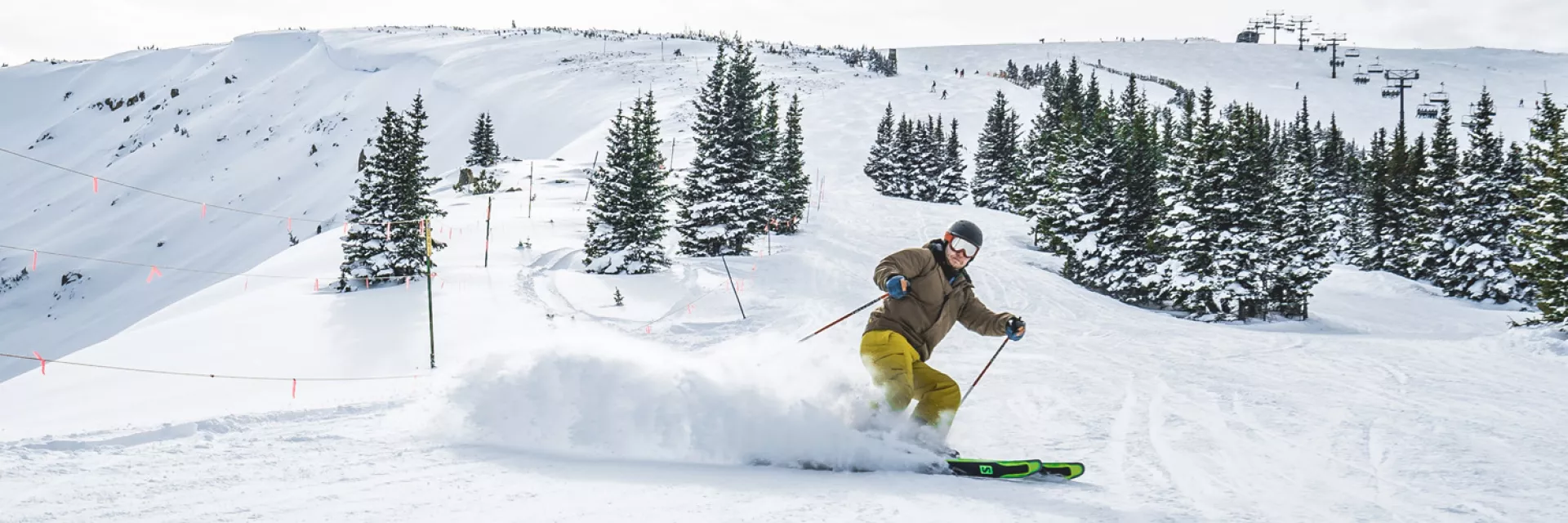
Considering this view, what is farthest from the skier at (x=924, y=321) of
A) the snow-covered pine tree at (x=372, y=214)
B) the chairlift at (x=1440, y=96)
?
the chairlift at (x=1440, y=96)

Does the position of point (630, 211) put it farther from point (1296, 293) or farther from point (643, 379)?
point (1296, 293)

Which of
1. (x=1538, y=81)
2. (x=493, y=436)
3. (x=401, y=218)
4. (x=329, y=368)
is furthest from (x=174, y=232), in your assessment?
(x=1538, y=81)

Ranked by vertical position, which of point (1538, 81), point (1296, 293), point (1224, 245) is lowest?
point (1296, 293)

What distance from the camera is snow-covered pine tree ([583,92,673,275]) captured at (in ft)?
79.2

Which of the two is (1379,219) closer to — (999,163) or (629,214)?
(999,163)

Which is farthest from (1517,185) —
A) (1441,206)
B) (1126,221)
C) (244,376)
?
(244,376)

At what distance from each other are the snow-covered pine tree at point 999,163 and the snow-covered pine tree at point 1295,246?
92.9ft

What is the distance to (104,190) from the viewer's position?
2817 inches

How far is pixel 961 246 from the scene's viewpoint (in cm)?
600

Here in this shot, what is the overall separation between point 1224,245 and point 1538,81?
611ft

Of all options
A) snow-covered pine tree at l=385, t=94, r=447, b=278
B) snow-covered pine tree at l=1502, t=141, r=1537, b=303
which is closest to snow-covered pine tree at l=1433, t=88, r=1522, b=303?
snow-covered pine tree at l=1502, t=141, r=1537, b=303

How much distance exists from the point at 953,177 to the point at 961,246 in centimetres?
5985

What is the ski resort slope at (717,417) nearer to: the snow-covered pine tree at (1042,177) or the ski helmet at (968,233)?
the ski helmet at (968,233)

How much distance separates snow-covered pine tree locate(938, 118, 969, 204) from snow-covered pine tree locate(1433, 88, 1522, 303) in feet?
106
